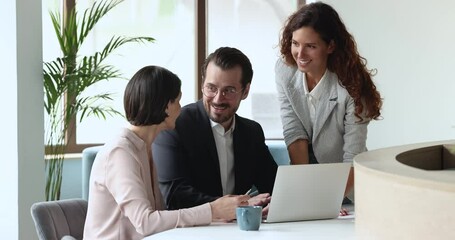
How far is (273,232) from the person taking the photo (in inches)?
103

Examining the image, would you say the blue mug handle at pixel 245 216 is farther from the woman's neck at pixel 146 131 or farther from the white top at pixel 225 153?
the white top at pixel 225 153

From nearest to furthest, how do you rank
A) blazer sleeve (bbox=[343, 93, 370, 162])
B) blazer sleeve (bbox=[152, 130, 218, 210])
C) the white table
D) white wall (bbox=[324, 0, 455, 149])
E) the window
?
1. the white table
2. blazer sleeve (bbox=[152, 130, 218, 210])
3. blazer sleeve (bbox=[343, 93, 370, 162])
4. white wall (bbox=[324, 0, 455, 149])
5. the window

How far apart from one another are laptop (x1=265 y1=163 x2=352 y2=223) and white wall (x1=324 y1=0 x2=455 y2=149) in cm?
343

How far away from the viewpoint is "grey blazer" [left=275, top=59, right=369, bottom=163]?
350 centimetres

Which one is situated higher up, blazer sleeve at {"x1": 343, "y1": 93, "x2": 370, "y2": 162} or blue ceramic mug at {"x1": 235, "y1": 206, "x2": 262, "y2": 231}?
blazer sleeve at {"x1": 343, "y1": 93, "x2": 370, "y2": 162}

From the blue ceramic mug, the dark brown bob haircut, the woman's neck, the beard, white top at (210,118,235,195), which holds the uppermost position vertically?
the dark brown bob haircut

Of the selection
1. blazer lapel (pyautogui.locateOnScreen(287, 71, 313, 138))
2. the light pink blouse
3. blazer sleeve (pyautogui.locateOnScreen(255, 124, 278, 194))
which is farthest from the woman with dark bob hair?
blazer lapel (pyautogui.locateOnScreen(287, 71, 313, 138))

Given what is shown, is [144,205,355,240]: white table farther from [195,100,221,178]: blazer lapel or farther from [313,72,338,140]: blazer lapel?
[313,72,338,140]: blazer lapel

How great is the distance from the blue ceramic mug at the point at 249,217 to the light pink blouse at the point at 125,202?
0.46 ft

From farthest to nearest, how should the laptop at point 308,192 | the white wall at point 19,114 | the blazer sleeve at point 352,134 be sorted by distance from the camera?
1. the white wall at point 19,114
2. the blazer sleeve at point 352,134
3. the laptop at point 308,192

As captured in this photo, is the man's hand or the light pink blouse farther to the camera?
the man's hand

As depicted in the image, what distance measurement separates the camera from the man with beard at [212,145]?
324 centimetres

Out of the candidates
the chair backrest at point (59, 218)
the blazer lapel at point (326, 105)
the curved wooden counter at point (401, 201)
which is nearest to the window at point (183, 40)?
the blazer lapel at point (326, 105)

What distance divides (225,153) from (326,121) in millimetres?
473
